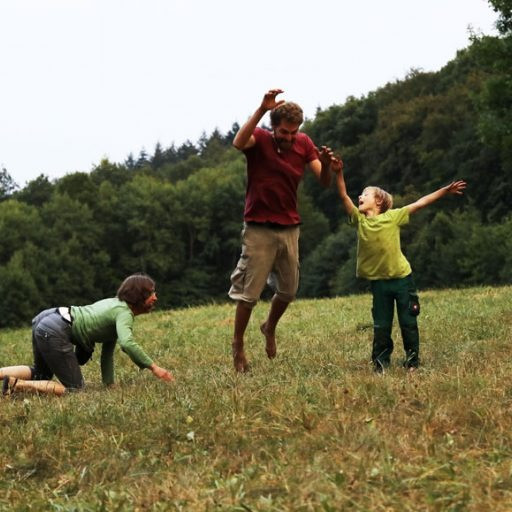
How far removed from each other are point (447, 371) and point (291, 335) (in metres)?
5.13

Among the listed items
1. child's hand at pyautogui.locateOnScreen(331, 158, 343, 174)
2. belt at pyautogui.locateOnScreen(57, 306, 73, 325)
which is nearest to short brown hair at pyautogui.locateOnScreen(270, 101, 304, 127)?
child's hand at pyautogui.locateOnScreen(331, 158, 343, 174)

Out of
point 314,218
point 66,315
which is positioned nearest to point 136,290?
point 66,315

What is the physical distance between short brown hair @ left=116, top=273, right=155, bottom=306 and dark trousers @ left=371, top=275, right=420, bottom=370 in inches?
78.9

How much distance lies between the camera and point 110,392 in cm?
619

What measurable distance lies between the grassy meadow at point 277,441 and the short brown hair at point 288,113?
217 cm

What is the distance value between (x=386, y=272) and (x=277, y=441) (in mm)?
2597

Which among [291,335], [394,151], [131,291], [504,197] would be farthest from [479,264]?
[131,291]

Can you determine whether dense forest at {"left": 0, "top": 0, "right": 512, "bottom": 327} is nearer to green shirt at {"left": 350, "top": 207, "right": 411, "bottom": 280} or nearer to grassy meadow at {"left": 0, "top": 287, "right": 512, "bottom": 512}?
green shirt at {"left": 350, "top": 207, "right": 411, "bottom": 280}

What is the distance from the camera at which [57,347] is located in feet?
21.9

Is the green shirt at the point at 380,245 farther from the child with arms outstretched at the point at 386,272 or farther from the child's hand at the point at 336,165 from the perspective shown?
the child's hand at the point at 336,165

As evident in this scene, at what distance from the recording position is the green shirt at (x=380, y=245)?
6504 millimetres

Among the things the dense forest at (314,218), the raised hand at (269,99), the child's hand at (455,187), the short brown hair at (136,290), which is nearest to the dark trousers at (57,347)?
the short brown hair at (136,290)

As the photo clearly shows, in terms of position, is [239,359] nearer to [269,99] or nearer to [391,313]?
[391,313]

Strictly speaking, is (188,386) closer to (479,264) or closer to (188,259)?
(479,264)
